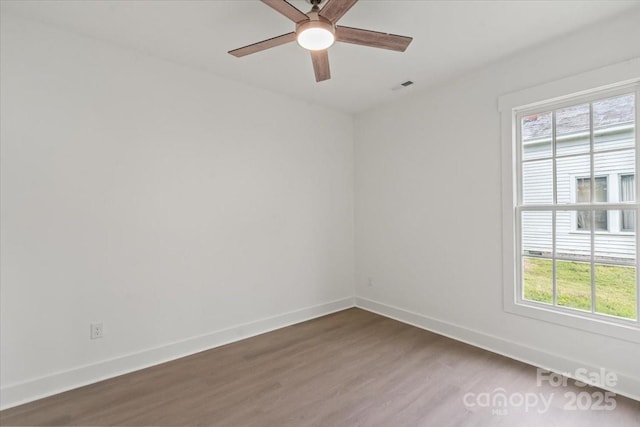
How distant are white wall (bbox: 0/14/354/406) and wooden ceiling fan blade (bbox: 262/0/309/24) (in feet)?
5.03

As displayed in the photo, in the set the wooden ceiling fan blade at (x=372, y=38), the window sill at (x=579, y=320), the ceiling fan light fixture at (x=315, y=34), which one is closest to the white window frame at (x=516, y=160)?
the window sill at (x=579, y=320)

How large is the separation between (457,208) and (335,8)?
224 centimetres

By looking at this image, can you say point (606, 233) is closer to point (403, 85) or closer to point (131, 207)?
point (403, 85)

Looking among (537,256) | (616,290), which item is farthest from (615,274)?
(537,256)

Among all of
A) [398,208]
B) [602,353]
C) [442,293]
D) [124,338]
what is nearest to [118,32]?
[124,338]

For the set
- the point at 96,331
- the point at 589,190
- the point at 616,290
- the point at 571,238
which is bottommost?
the point at 96,331

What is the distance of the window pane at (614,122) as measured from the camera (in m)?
2.22

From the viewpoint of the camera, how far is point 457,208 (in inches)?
123

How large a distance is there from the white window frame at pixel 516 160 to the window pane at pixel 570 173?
0.97 feet

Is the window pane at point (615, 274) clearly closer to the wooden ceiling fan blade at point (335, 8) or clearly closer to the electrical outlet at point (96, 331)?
the wooden ceiling fan blade at point (335, 8)

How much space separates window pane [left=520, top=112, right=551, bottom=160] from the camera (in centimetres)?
261

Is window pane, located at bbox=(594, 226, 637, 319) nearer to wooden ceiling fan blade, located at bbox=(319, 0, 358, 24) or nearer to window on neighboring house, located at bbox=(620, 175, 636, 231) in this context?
window on neighboring house, located at bbox=(620, 175, 636, 231)

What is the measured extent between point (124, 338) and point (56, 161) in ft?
4.84

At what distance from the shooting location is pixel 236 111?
317cm
